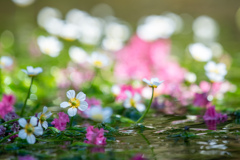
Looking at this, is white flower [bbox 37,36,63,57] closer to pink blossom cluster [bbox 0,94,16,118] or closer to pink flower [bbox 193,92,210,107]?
pink blossom cluster [bbox 0,94,16,118]

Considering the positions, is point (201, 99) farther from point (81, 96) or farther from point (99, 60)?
point (81, 96)

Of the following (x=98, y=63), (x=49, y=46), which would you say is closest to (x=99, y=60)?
(x=98, y=63)

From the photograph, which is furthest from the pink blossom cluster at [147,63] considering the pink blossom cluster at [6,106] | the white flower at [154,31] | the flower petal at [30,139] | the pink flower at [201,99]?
the flower petal at [30,139]

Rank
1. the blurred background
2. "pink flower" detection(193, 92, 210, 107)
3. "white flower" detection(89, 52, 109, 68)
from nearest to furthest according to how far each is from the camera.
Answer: "pink flower" detection(193, 92, 210, 107)
"white flower" detection(89, 52, 109, 68)
the blurred background

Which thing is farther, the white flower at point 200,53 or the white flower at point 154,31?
the white flower at point 154,31

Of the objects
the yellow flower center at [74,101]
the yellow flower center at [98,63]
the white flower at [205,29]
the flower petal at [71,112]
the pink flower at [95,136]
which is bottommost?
the pink flower at [95,136]

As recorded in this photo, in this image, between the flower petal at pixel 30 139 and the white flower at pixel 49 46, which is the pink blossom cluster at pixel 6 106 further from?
the white flower at pixel 49 46

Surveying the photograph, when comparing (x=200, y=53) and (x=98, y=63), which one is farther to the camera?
(x=200, y=53)

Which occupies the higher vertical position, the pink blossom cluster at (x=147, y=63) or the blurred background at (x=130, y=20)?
the blurred background at (x=130, y=20)

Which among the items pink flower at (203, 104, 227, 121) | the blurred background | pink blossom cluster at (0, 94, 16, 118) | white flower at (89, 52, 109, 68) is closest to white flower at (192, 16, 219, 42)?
the blurred background

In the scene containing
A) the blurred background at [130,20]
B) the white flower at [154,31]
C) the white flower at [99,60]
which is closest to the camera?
the white flower at [99,60]

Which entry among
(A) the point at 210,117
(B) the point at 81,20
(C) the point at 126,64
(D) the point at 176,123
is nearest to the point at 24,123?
(D) the point at 176,123

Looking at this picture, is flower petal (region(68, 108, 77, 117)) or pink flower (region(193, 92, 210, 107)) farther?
pink flower (region(193, 92, 210, 107))
